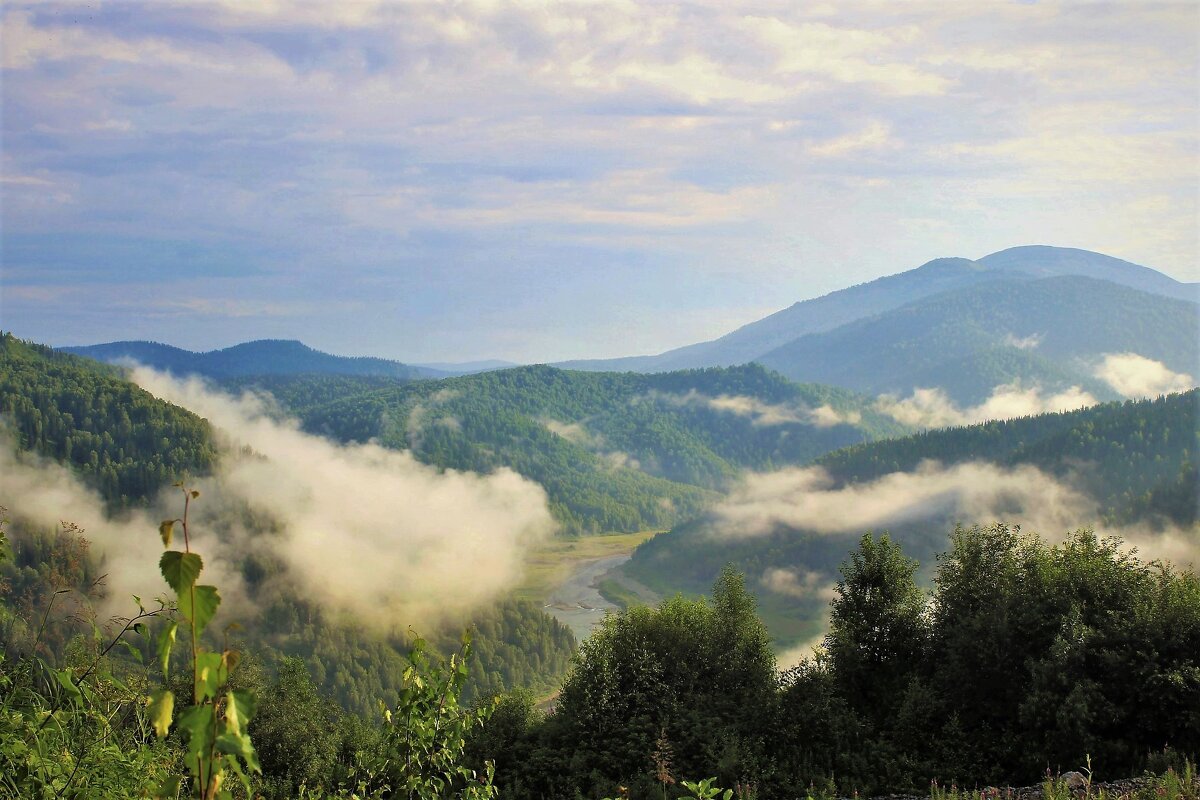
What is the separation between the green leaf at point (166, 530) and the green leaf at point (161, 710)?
0.64 m

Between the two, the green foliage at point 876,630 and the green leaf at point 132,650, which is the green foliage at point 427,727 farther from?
the green foliage at point 876,630

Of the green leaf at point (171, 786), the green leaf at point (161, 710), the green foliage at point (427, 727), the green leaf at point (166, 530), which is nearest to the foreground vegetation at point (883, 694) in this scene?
the green foliage at point (427, 727)

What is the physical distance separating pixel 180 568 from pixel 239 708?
697mm

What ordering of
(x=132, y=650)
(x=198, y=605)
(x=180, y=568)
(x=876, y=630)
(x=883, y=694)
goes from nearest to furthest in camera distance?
(x=180, y=568) → (x=198, y=605) → (x=132, y=650) → (x=883, y=694) → (x=876, y=630)

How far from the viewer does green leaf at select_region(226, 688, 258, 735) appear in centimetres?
321

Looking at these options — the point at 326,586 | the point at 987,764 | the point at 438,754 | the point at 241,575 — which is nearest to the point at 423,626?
the point at 326,586

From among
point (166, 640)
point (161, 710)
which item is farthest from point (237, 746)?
point (166, 640)

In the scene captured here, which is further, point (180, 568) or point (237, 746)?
point (237, 746)

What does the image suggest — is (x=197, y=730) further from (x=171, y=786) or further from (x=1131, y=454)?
(x=1131, y=454)

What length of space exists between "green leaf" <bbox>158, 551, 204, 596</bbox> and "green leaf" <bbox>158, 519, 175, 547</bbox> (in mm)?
119

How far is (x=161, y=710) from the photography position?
3.31 m

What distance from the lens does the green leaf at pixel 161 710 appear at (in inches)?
124

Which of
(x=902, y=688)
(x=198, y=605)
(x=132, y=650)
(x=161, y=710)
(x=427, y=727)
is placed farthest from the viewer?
(x=902, y=688)

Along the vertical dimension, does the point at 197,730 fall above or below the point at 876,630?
above
